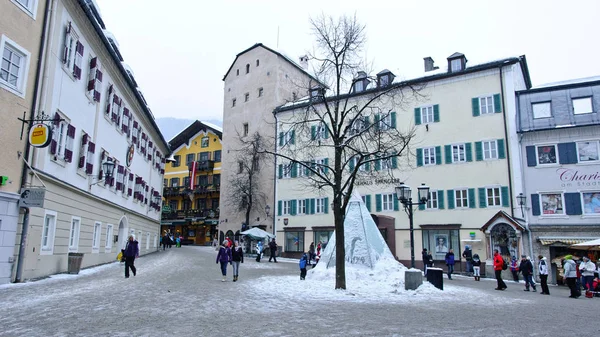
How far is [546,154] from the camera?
1091 inches

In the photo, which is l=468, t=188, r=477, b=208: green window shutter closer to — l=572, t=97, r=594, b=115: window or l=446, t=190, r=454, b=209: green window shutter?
l=446, t=190, r=454, b=209: green window shutter

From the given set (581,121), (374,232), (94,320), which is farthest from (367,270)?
(581,121)

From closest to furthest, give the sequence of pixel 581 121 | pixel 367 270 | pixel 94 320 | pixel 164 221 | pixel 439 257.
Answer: pixel 94 320 → pixel 367 270 → pixel 581 121 → pixel 439 257 → pixel 164 221

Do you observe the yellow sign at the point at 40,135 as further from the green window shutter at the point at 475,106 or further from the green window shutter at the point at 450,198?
the green window shutter at the point at 475,106

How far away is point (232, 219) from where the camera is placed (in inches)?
1815

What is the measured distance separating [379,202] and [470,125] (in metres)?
8.71

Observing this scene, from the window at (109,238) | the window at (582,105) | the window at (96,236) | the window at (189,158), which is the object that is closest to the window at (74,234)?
the window at (96,236)

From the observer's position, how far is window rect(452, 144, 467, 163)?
101 feet

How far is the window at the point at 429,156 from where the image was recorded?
3197 cm

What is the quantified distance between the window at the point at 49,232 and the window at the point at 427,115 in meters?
25.4

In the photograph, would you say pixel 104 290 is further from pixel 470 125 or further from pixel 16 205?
pixel 470 125

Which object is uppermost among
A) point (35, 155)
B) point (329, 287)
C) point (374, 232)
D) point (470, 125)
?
point (470, 125)

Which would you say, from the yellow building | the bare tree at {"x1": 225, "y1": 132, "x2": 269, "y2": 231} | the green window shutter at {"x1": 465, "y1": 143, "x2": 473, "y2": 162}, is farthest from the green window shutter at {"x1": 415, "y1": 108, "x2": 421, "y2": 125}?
the yellow building

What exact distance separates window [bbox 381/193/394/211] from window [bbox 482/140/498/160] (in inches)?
289
